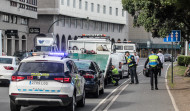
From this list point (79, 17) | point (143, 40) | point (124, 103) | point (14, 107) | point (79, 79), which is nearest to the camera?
point (14, 107)

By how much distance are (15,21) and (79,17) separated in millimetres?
21703

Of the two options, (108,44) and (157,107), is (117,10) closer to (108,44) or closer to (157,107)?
(108,44)

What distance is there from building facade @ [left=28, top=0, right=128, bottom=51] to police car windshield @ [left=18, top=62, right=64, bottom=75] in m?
49.7

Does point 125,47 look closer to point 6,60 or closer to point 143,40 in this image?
point 6,60

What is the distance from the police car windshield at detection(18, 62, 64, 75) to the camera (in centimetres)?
1219

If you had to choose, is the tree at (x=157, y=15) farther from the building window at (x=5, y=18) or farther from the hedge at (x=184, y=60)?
the building window at (x=5, y=18)

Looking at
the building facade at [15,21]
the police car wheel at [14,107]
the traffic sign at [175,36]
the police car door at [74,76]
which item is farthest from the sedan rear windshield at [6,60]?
the building facade at [15,21]

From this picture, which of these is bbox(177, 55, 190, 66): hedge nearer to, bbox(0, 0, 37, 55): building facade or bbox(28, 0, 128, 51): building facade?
bbox(28, 0, 128, 51): building facade

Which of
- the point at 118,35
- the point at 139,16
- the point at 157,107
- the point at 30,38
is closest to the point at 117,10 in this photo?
the point at 118,35

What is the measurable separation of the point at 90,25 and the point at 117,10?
11.0 meters

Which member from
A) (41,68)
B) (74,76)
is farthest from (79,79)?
(41,68)

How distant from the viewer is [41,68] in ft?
40.3

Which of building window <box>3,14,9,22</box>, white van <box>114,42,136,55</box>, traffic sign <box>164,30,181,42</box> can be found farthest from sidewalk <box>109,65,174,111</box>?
building window <box>3,14,9,22</box>

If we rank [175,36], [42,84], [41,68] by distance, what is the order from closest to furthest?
[42,84]
[41,68]
[175,36]
